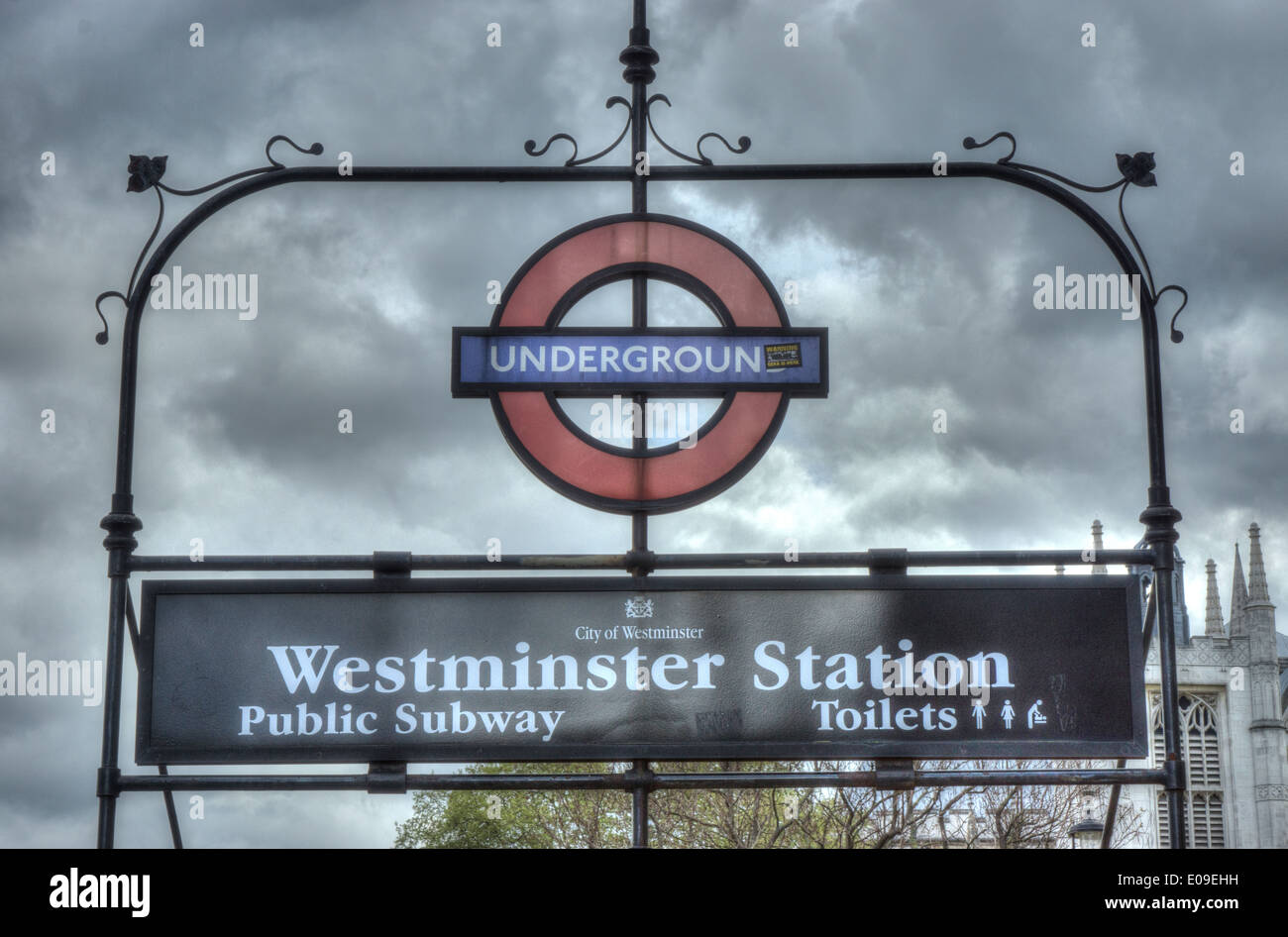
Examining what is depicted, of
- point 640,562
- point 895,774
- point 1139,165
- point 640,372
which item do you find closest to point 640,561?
point 640,562

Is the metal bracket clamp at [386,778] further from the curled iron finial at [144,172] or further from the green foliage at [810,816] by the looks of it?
the green foliage at [810,816]

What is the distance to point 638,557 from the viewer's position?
23.1ft

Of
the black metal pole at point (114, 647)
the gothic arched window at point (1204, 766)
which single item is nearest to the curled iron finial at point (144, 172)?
the black metal pole at point (114, 647)

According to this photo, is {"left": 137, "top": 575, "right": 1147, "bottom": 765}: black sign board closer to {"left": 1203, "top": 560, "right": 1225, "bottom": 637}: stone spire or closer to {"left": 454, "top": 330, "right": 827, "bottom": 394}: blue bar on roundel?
{"left": 454, "top": 330, "right": 827, "bottom": 394}: blue bar on roundel

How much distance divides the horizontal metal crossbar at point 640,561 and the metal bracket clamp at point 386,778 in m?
0.97

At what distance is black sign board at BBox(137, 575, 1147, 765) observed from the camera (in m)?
6.88

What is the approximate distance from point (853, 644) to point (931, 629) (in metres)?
0.40

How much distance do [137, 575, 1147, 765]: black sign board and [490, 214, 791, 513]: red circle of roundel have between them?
58cm

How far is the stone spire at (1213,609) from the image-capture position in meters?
76.1

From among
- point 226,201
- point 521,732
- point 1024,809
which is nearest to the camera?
point 521,732

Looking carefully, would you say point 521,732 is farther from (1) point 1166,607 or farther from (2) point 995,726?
(1) point 1166,607

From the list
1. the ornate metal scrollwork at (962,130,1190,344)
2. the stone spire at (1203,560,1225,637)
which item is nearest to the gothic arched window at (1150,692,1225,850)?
the stone spire at (1203,560,1225,637)
